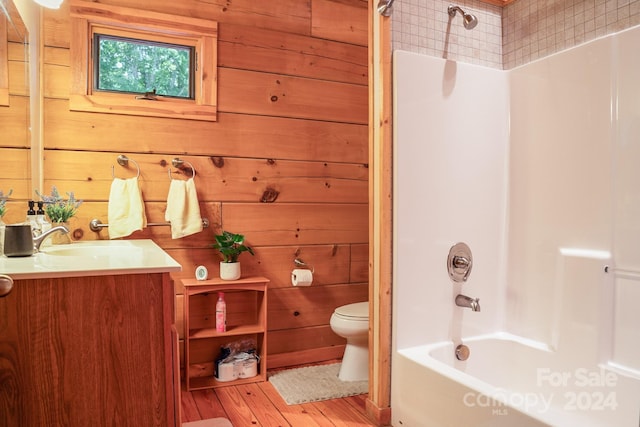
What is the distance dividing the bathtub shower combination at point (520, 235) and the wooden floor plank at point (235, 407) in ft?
2.29

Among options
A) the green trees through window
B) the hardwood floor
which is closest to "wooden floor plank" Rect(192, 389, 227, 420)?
the hardwood floor

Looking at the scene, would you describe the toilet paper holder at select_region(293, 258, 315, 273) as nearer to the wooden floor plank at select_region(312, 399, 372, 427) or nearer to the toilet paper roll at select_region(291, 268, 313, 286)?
the toilet paper roll at select_region(291, 268, 313, 286)

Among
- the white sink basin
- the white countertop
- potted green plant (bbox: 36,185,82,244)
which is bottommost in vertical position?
the white sink basin

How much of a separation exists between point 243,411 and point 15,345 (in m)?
1.31

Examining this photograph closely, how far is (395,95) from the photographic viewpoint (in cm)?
210

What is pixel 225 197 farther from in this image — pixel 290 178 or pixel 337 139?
pixel 337 139

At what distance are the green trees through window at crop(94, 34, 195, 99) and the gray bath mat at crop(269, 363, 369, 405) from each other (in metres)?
1.77

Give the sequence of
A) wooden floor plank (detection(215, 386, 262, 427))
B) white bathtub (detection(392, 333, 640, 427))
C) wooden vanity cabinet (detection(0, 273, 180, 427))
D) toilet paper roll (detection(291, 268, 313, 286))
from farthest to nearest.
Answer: toilet paper roll (detection(291, 268, 313, 286)), wooden floor plank (detection(215, 386, 262, 427)), white bathtub (detection(392, 333, 640, 427)), wooden vanity cabinet (detection(0, 273, 180, 427))

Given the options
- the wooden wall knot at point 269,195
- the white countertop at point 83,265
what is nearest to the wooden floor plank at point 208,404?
the white countertop at point 83,265

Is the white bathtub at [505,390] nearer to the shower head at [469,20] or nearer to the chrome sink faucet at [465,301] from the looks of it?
the chrome sink faucet at [465,301]

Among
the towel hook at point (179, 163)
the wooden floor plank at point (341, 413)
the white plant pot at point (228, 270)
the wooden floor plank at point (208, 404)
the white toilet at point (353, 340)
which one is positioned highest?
the towel hook at point (179, 163)

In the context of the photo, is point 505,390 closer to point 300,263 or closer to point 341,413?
point 341,413

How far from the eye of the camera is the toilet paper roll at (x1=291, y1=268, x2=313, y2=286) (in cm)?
290

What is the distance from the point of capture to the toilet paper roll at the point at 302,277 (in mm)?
2900
